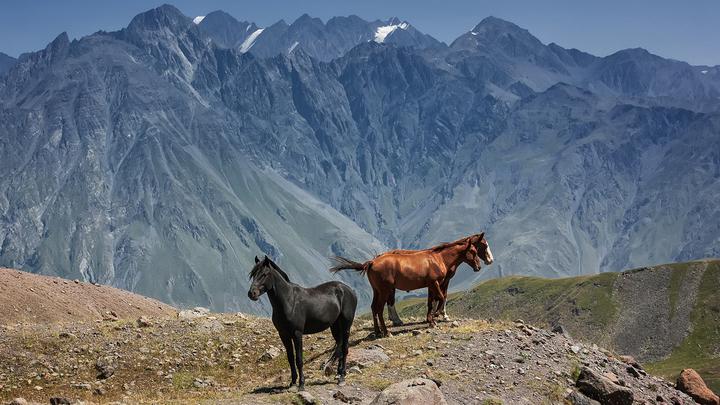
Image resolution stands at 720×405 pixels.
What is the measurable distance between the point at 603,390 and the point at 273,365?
37.9ft

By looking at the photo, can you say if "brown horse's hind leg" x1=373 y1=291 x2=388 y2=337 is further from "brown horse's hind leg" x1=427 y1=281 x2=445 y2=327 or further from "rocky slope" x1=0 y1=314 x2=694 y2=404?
"brown horse's hind leg" x1=427 y1=281 x2=445 y2=327

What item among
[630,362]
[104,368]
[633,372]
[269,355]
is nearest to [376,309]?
[269,355]

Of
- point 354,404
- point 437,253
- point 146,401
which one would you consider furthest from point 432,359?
point 146,401

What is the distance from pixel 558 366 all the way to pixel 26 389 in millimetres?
17970

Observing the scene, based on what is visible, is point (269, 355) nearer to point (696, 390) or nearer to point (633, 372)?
point (633, 372)

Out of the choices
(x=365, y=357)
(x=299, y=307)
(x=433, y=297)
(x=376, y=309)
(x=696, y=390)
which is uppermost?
(x=299, y=307)

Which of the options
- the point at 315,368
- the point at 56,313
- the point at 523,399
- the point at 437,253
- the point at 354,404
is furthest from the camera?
the point at 56,313

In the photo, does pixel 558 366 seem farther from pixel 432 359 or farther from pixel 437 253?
pixel 437 253

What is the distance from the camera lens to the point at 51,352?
1077 inches

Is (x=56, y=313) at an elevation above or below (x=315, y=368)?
above

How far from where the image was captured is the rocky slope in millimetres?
23703

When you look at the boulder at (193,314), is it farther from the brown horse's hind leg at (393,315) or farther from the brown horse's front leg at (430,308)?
the brown horse's front leg at (430,308)

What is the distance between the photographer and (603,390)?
84.1 ft

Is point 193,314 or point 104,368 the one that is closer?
point 104,368
